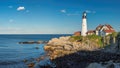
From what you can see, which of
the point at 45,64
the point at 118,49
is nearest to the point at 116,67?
the point at 45,64

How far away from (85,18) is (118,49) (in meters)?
28.0

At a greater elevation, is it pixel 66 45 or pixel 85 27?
pixel 85 27

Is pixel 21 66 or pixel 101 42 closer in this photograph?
pixel 21 66

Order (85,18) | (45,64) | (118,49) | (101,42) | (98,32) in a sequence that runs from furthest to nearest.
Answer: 1. (98,32)
2. (85,18)
3. (101,42)
4. (118,49)
5. (45,64)

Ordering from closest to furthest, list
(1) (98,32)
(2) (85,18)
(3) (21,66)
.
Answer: (3) (21,66) → (2) (85,18) → (1) (98,32)

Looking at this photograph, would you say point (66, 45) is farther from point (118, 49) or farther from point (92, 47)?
point (118, 49)

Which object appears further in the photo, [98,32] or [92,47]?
[98,32]

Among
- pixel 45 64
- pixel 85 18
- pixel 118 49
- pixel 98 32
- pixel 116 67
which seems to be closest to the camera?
pixel 116 67

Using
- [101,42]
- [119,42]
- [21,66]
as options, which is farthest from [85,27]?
[21,66]

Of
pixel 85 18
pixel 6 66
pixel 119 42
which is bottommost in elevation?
pixel 6 66

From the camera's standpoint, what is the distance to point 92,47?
62.0 metres

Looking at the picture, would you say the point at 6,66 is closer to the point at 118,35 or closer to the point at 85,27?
the point at 118,35

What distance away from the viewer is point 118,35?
6041 cm

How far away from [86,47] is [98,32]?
85.6 ft
